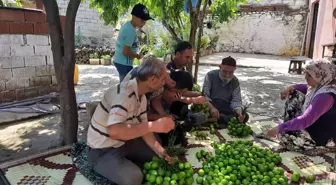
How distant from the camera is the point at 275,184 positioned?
7.75 feet

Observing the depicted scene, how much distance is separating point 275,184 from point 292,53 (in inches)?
618

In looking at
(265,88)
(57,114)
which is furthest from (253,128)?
(265,88)

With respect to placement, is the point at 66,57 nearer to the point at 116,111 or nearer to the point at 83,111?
the point at 116,111

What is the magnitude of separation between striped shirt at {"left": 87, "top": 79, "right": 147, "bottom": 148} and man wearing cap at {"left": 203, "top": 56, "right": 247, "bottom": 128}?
6.07 feet

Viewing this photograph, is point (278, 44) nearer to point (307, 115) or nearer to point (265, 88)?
point (265, 88)

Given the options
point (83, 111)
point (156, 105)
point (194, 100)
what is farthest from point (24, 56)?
point (194, 100)

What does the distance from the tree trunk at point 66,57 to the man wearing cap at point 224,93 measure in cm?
194

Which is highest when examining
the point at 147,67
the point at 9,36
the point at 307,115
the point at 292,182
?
the point at 9,36

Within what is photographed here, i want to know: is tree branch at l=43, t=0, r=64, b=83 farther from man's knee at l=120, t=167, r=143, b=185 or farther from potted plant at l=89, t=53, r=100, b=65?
potted plant at l=89, t=53, r=100, b=65

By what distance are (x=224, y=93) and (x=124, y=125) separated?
238 centimetres

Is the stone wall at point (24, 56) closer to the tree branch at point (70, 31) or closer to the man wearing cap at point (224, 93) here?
the tree branch at point (70, 31)

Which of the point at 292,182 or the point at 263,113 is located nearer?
the point at 292,182

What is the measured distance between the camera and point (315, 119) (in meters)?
2.84

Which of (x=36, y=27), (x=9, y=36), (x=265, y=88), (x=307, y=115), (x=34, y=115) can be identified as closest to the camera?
(x=307, y=115)
